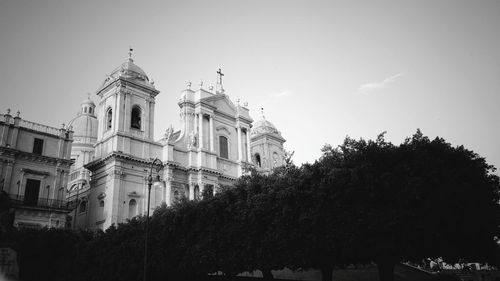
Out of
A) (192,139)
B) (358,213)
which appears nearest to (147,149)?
(192,139)

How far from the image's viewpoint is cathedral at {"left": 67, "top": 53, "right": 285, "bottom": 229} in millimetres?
31609

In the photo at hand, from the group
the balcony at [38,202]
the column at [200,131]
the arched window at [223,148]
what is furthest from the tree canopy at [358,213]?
the arched window at [223,148]

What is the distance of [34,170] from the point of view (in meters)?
29.7

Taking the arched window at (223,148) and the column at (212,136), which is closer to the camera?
the column at (212,136)

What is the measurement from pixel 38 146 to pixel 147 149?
852cm

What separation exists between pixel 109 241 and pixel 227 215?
9.62m

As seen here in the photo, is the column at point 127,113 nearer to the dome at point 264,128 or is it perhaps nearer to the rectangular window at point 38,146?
the rectangular window at point 38,146

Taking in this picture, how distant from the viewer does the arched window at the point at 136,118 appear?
3460cm

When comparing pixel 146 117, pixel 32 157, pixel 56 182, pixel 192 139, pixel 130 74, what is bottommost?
pixel 56 182

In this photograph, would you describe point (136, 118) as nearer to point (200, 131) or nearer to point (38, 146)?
point (200, 131)

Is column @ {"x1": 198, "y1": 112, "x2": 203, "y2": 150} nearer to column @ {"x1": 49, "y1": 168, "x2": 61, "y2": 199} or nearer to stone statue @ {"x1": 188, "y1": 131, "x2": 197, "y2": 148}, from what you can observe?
stone statue @ {"x1": 188, "y1": 131, "x2": 197, "y2": 148}

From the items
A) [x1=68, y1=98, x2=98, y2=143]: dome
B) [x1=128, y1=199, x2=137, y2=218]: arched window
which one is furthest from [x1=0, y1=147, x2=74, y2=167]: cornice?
[x1=68, y1=98, x2=98, y2=143]: dome

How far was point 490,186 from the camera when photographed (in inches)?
560

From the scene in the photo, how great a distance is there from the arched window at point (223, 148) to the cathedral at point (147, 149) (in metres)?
0.02
